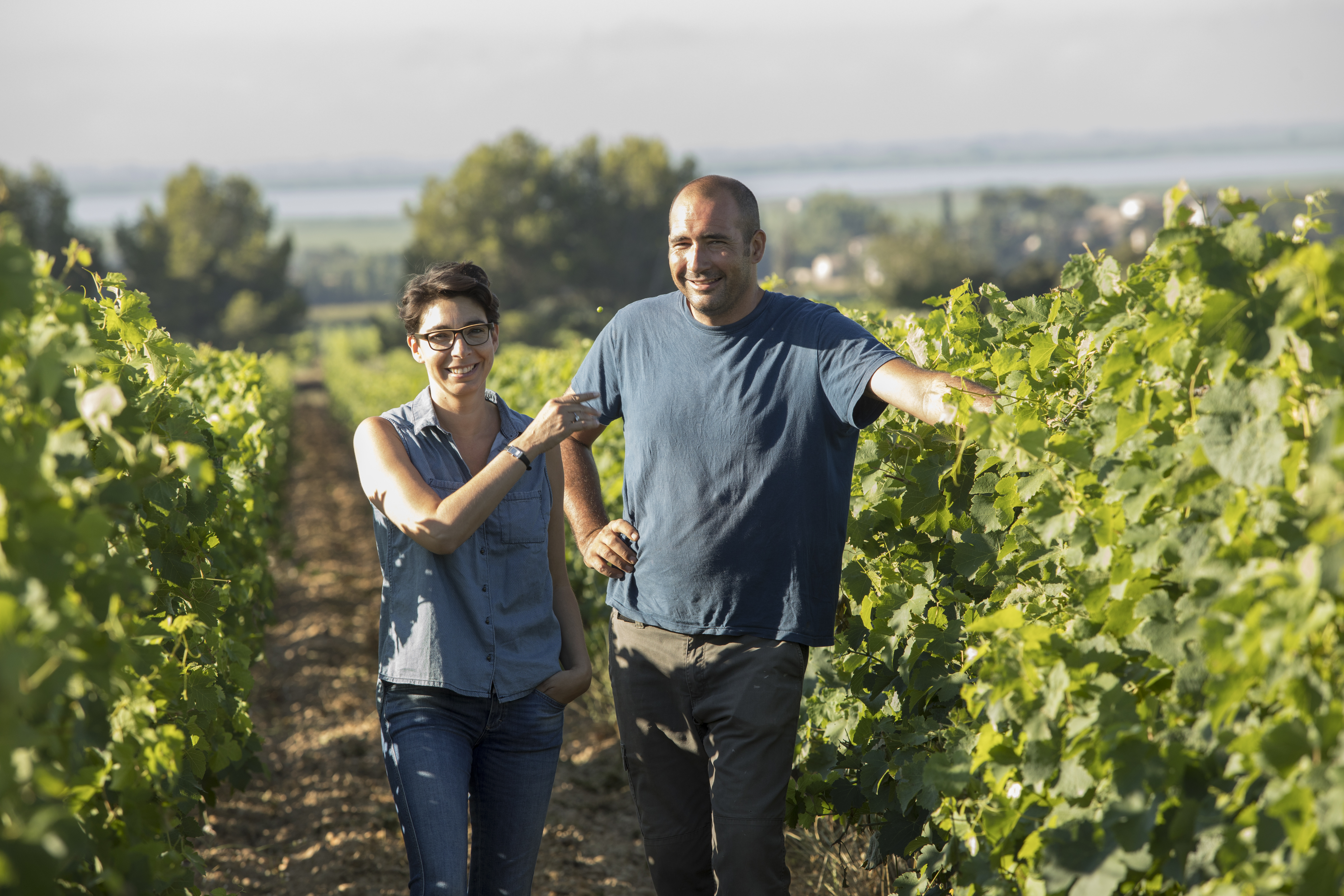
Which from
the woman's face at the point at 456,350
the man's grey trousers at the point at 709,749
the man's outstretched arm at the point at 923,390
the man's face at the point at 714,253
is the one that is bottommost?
the man's grey trousers at the point at 709,749

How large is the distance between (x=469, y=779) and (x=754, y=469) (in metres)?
1.04

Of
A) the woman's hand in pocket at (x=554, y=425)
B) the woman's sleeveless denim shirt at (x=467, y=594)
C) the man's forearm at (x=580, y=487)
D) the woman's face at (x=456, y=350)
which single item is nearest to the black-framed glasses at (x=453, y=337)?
the woman's face at (x=456, y=350)

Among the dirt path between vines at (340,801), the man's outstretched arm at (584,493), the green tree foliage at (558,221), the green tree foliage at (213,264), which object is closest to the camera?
the man's outstretched arm at (584,493)

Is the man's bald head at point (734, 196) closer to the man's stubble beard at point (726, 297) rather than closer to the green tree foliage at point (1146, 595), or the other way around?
the man's stubble beard at point (726, 297)

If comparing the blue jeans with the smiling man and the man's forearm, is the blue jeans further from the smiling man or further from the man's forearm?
the man's forearm

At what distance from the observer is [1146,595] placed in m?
2.05

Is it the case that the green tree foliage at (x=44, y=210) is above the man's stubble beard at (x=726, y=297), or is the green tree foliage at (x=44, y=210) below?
above

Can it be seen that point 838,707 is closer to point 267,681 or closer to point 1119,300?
point 1119,300

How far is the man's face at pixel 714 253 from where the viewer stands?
9.90 ft

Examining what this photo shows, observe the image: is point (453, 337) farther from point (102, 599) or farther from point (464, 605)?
point (102, 599)

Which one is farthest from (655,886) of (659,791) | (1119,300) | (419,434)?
(1119,300)

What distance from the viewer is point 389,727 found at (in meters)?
2.80

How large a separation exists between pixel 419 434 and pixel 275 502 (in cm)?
621

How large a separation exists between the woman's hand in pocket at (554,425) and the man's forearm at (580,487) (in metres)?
0.53
